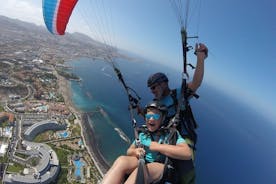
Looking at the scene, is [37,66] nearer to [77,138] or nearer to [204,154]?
[77,138]

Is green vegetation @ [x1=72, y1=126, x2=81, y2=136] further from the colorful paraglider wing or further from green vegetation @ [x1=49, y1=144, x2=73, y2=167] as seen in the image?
the colorful paraglider wing

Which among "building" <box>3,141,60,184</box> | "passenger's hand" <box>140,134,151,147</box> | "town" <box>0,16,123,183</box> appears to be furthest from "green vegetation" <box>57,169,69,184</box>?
"passenger's hand" <box>140,134,151,147</box>

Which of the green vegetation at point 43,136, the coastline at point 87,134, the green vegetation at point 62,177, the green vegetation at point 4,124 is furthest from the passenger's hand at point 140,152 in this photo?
the green vegetation at point 4,124

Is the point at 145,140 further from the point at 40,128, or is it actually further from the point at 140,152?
the point at 40,128

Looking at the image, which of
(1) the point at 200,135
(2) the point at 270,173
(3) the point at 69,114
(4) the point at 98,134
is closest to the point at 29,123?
(3) the point at 69,114

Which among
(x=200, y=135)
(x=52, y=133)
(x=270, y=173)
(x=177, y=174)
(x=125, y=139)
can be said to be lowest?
(x=270, y=173)
